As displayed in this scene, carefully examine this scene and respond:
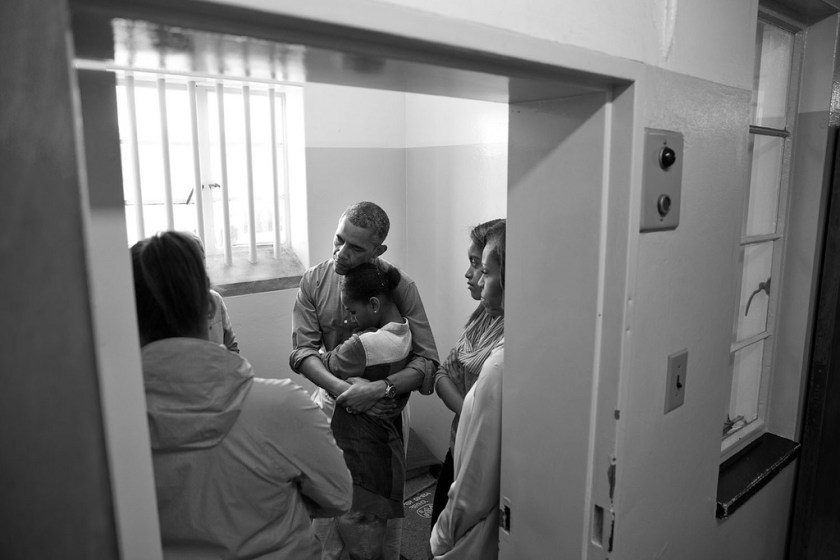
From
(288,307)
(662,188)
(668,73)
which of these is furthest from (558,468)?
(288,307)

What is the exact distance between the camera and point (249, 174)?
10.1ft

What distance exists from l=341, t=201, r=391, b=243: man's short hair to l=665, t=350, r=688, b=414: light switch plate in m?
1.26

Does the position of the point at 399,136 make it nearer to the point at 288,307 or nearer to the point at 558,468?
the point at 288,307

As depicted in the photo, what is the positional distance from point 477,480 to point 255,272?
214 centimetres

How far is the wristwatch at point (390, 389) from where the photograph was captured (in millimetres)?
2027

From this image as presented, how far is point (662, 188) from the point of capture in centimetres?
105

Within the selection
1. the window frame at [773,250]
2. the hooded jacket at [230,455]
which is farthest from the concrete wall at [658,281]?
the hooded jacket at [230,455]

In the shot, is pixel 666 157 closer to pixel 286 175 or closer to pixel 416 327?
pixel 416 327

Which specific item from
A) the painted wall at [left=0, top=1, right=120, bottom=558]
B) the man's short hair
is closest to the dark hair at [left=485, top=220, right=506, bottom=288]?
the man's short hair

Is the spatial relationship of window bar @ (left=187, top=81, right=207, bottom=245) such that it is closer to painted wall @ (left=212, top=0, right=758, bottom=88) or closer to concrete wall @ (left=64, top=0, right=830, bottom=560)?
concrete wall @ (left=64, top=0, right=830, bottom=560)

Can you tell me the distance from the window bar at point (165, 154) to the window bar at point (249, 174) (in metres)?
0.40

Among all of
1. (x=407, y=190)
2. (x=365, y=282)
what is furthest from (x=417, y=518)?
(x=407, y=190)

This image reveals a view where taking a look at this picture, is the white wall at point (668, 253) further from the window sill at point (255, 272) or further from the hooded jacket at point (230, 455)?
the window sill at point (255, 272)

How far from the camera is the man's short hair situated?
2.16 m
